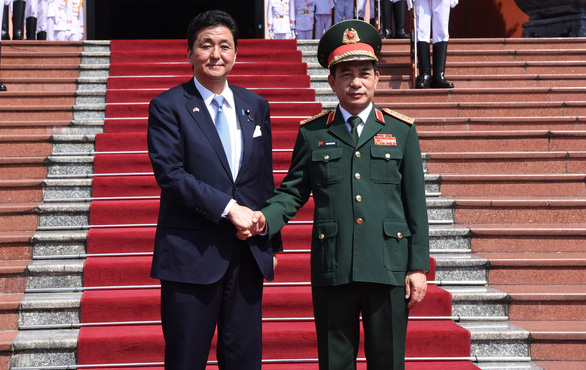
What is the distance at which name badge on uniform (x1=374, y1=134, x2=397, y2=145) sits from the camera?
277 centimetres

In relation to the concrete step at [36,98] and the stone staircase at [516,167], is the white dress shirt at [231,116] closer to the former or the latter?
the stone staircase at [516,167]

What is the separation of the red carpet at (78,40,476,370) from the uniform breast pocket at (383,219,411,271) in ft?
5.11

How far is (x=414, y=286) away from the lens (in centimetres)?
271

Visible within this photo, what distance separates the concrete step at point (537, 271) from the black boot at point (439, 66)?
2.78 meters

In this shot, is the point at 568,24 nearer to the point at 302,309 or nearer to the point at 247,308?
the point at 302,309

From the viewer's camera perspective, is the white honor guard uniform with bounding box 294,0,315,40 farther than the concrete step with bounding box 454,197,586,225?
Yes

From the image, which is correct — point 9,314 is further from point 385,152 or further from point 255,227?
point 385,152

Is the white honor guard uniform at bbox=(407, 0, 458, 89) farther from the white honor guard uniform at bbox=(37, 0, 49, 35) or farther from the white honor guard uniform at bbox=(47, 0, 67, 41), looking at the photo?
the white honor guard uniform at bbox=(47, 0, 67, 41)

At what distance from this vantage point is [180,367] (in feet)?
9.03

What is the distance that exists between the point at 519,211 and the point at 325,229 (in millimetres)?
2905

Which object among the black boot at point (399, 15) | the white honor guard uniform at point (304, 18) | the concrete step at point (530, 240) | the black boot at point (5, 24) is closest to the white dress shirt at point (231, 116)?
the concrete step at point (530, 240)

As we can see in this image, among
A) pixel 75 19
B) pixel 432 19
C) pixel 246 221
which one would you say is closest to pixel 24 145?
pixel 246 221

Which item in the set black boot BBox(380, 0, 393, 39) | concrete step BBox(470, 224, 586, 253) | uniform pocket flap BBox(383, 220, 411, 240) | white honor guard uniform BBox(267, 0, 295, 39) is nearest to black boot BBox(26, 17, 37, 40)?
white honor guard uniform BBox(267, 0, 295, 39)

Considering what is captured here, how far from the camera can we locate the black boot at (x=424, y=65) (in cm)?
723
